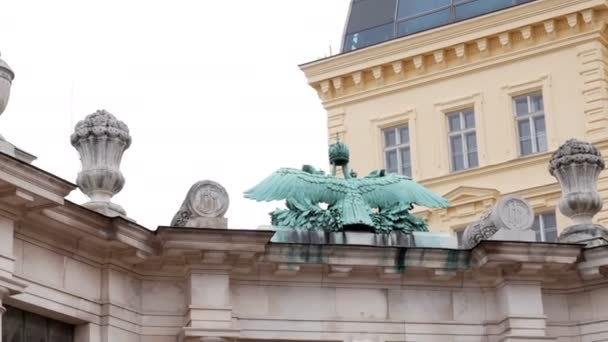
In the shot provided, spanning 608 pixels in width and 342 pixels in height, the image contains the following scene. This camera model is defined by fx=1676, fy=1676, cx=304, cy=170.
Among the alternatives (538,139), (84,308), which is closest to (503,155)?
(538,139)

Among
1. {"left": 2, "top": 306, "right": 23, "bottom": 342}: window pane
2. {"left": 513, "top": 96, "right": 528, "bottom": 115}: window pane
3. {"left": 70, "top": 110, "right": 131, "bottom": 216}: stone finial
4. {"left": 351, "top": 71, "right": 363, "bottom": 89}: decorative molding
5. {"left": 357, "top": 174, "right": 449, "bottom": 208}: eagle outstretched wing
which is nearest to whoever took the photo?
{"left": 2, "top": 306, "right": 23, "bottom": 342}: window pane

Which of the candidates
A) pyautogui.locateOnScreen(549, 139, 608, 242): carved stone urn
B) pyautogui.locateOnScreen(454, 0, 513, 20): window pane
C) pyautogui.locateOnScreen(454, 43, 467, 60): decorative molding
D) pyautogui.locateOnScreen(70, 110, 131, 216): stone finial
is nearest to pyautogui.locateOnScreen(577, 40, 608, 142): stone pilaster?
pyautogui.locateOnScreen(454, 0, 513, 20): window pane

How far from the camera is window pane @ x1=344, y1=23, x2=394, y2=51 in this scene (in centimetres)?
4381

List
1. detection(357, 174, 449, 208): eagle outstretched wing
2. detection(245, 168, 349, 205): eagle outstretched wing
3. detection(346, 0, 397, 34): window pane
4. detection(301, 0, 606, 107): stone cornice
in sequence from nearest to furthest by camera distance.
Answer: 1. detection(245, 168, 349, 205): eagle outstretched wing
2. detection(357, 174, 449, 208): eagle outstretched wing
3. detection(301, 0, 606, 107): stone cornice
4. detection(346, 0, 397, 34): window pane

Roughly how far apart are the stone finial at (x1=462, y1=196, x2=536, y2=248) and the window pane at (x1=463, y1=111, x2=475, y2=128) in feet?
64.7

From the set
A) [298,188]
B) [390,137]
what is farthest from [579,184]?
[390,137]

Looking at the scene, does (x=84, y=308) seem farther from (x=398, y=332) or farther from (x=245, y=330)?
(x=398, y=332)

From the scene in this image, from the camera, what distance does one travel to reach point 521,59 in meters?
41.8

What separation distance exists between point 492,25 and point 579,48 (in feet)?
7.53

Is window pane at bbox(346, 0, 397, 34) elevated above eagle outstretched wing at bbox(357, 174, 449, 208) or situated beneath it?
elevated above

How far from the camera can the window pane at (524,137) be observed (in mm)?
41500

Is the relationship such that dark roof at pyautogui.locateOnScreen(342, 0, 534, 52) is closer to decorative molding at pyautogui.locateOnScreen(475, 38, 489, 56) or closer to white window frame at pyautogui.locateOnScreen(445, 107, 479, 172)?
decorative molding at pyautogui.locateOnScreen(475, 38, 489, 56)

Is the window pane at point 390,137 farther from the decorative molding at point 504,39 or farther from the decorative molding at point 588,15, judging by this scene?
the decorative molding at point 588,15

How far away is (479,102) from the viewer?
4228 cm
